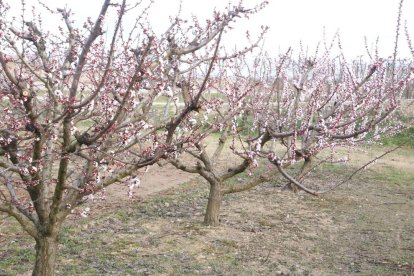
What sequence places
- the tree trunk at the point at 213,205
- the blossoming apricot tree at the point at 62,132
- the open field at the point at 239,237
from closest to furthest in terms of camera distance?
1. the blossoming apricot tree at the point at 62,132
2. the open field at the point at 239,237
3. the tree trunk at the point at 213,205

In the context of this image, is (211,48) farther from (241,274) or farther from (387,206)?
(387,206)

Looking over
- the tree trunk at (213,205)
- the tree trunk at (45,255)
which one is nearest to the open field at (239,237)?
the tree trunk at (213,205)

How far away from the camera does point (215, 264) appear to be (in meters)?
6.67

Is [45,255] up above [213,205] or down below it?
below

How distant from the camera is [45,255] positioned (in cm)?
469

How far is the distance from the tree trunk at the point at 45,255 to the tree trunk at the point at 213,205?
3.88 meters

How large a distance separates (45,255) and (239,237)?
3896mm

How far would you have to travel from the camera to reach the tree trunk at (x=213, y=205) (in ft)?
27.2

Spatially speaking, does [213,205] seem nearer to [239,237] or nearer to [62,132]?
[239,237]

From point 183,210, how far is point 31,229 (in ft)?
16.9

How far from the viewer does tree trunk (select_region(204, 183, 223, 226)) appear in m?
8.28

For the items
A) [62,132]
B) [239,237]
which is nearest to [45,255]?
[62,132]

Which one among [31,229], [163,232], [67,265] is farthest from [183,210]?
[31,229]

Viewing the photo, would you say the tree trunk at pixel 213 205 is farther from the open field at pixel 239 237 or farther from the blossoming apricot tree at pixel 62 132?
the blossoming apricot tree at pixel 62 132
